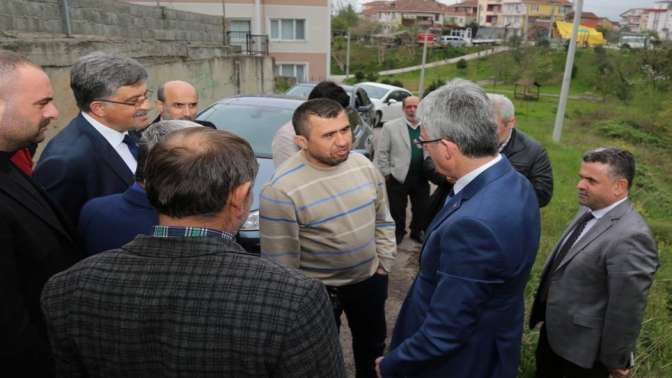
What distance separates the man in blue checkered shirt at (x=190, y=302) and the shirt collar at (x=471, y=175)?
2.94 feet

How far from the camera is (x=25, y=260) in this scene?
62.3 inches

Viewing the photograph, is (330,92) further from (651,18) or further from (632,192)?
(651,18)

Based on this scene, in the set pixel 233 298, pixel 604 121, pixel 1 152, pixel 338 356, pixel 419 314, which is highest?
pixel 1 152

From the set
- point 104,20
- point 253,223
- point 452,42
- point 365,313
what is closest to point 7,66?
point 365,313

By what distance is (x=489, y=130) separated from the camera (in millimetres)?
1756

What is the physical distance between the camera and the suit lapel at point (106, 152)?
2271 mm

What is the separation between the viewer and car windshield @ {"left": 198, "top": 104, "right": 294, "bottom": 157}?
5082 millimetres

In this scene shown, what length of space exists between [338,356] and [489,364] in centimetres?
92

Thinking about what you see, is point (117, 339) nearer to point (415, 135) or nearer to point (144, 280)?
point (144, 280)

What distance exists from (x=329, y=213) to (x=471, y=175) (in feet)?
2.81

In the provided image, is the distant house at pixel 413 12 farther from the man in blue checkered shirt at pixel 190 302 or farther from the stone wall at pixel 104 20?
the man in blue checkered shirt at pixel 190 302

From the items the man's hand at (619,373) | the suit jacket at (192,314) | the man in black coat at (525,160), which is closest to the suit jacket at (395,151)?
the man in black coat at (525,160)

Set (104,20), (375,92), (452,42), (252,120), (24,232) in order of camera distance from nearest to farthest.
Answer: (24,232), (252,120), (104,20), (375,92), (452,42)

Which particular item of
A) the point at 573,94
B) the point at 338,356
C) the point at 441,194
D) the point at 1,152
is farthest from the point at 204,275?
the point at 573,94
